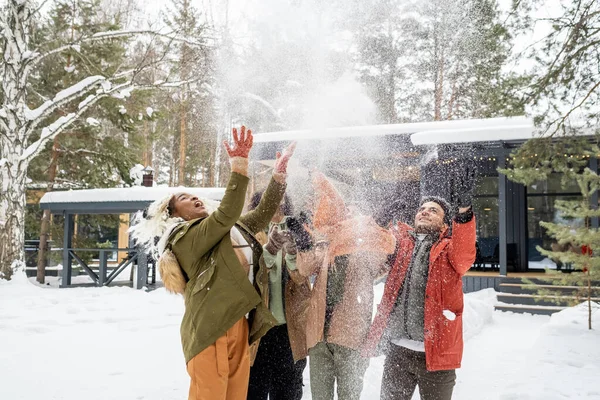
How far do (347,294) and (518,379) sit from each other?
2.45m

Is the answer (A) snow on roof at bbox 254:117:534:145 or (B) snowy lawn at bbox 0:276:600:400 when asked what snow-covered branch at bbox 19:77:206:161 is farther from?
(B) snowy lawn at bbox 0:276:600:400

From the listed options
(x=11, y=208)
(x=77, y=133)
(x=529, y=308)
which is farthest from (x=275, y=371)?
(x=77, y=133)

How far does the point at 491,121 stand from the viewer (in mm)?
10906

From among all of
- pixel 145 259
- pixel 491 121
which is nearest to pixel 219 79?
pixel 145 259

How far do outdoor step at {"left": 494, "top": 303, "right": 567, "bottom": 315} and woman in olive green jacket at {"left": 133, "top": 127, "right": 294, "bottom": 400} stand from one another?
7349mm

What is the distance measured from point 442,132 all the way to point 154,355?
7096 mm

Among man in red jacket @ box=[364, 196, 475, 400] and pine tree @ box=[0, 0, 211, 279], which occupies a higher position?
pine tree @ box=[0, 0, 211, 279]

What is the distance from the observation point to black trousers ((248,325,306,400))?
2873 millimetres

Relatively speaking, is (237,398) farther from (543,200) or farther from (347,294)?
(543,200)

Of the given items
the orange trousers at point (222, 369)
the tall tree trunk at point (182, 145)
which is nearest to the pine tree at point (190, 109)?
the tall tree trunk at point (182, 145)

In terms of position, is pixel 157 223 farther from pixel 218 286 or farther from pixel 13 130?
pixel 13 130

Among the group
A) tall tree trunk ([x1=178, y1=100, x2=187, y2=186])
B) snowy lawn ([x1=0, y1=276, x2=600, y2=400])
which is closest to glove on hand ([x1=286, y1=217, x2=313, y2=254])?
snowy lawn ([x1=0, y1=276, x2=600, y2=400])

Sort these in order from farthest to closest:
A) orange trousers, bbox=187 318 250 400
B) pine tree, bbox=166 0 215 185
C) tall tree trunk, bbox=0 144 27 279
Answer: pine tree, bbox=166 0 215 185 → tall tree trunk, bbox=0 144 27 279 → orange trousers, bbox=187 318 250 400

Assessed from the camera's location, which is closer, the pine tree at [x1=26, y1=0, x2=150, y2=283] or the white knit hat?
the white knit hat
